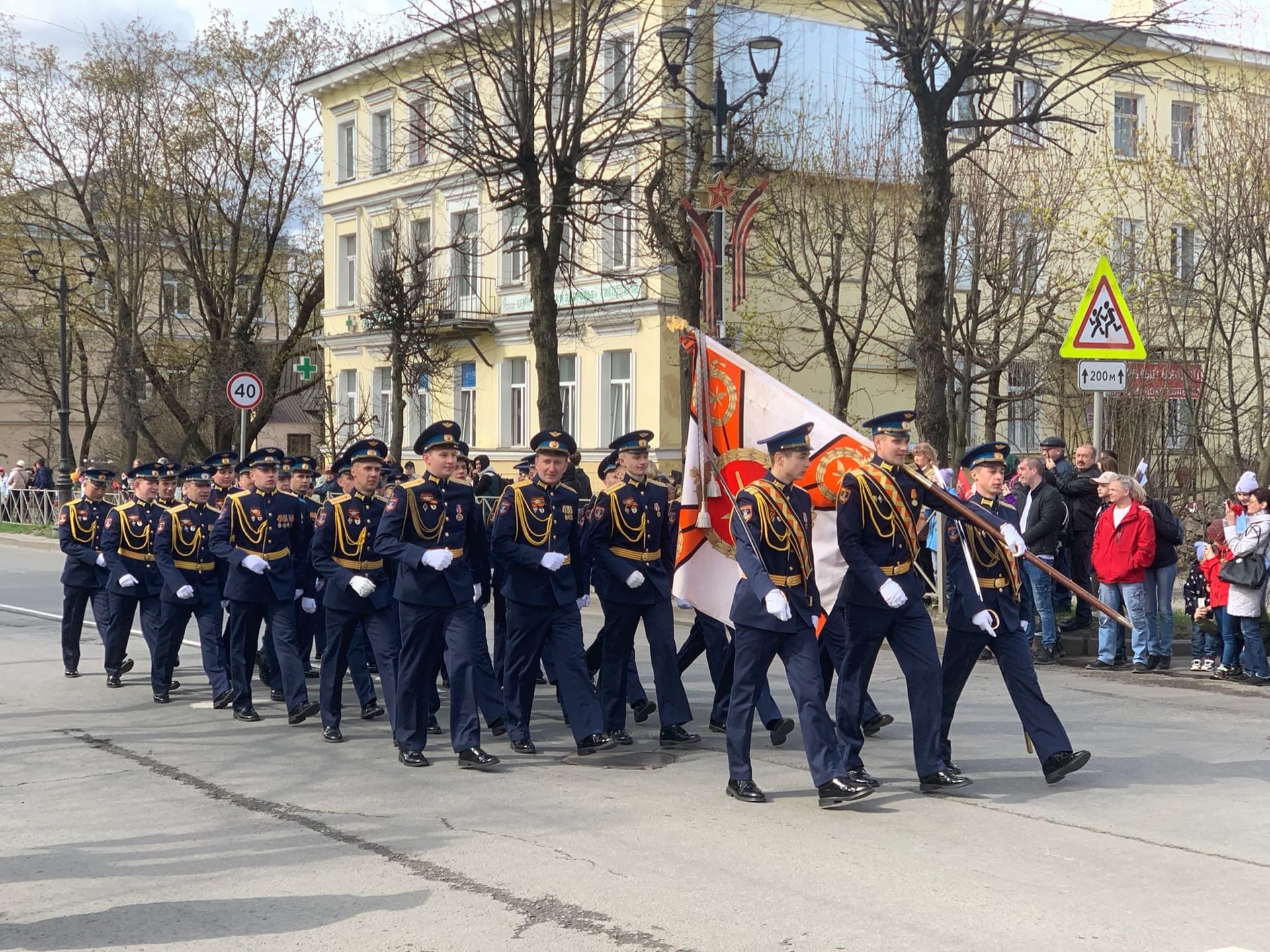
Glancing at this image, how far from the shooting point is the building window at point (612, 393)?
34000 millimetres

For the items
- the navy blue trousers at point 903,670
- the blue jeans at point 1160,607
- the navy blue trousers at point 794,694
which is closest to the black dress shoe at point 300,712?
the navy blue trousers at point 794,694

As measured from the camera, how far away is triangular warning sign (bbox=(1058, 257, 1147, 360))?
1261 cm

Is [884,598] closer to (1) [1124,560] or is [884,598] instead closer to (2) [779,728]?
(2) [779,728]

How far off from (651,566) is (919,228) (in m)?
8.21

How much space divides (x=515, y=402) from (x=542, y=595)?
2842 cm

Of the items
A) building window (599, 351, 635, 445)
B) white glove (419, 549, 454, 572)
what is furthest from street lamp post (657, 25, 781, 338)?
building window (599, 351, 635, 445)

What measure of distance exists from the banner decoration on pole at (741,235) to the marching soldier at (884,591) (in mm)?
7751

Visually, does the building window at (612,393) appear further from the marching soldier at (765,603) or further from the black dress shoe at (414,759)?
the marching soldier at (765,603)

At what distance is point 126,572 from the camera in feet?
40.4

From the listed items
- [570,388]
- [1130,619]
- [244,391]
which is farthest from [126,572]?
[570,388]

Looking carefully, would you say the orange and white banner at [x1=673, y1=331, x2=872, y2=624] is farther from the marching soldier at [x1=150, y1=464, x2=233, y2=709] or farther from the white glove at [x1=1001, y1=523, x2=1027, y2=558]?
the marching soldier at [x1=150, y1=464, x2=233, y2=709]

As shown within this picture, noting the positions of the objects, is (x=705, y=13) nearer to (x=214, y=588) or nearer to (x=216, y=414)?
(x=214, y=588)

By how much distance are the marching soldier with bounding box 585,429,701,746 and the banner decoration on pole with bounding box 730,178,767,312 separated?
21.6 feet

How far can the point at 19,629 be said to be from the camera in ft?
54.4
